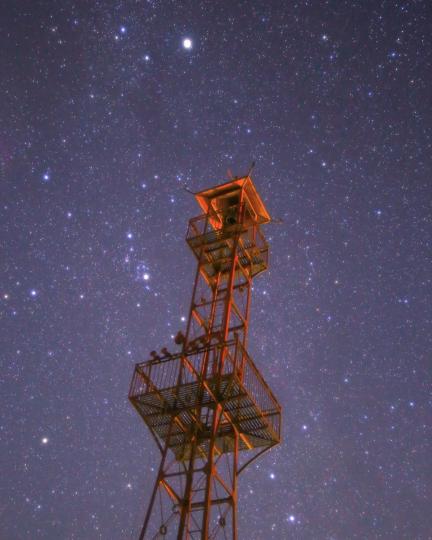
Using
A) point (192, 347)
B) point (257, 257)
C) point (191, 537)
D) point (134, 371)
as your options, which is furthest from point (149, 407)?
point (257, 257)

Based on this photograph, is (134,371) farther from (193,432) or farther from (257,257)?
(257,257)

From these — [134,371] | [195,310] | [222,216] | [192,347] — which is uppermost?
[222,216]

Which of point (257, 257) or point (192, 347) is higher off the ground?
point (257, 257)

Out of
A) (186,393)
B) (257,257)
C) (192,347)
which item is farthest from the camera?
(257,257)

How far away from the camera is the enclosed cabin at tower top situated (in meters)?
23.3

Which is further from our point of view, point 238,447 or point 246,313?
point 246,313

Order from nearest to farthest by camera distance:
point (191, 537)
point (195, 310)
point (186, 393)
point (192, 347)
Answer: point (191, 537) < point (186, 393) < point (192, 347) < point (195, 310)

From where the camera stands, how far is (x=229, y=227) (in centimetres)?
2327

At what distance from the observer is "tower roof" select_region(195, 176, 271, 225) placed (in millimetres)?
24438

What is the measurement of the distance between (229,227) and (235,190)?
1.92 metres

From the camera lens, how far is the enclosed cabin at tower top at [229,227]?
23.3 m

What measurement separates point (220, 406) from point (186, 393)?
0.98 metres

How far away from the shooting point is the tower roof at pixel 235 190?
24438 millimetres

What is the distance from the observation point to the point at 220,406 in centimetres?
1883
